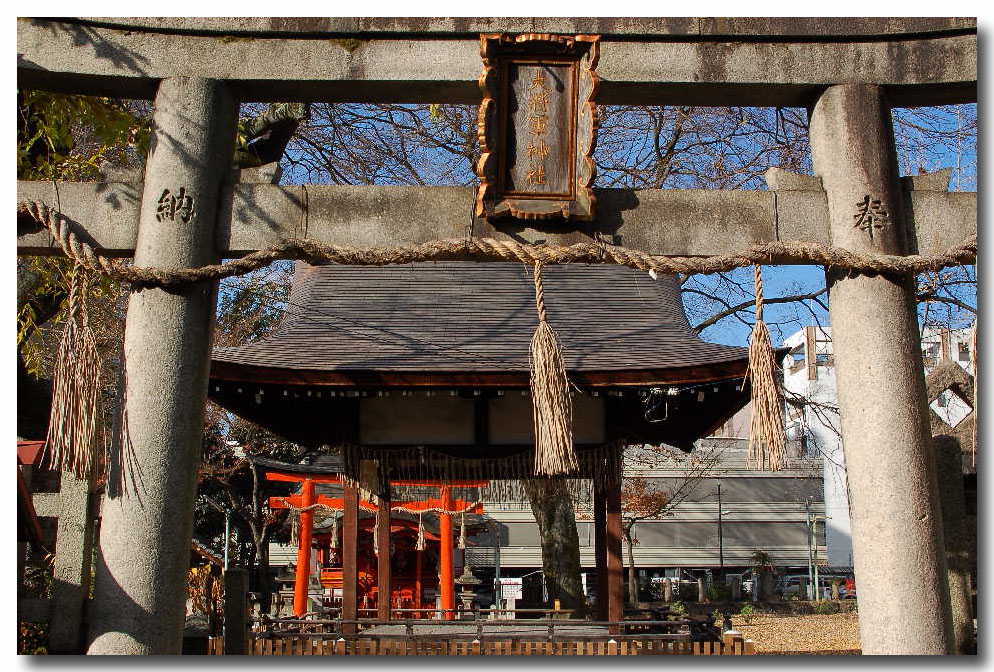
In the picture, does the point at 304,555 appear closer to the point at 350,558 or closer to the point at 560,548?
the point at 560,548

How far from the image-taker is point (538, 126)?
4.28 metres

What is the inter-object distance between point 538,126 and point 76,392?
2425 mm

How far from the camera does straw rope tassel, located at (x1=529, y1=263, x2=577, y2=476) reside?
405cm

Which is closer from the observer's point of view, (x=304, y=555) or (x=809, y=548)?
(x=304, y=555)

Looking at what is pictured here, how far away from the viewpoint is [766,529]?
101 ft

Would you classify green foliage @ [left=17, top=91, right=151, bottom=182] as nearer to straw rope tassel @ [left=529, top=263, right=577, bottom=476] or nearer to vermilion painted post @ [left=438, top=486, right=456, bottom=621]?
straw rope tassel @ [left=529, top=263, right=577, bottom=476]

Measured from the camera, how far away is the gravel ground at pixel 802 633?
13.4m

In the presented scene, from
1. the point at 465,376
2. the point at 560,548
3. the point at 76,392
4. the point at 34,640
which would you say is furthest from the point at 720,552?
the point at 76,392

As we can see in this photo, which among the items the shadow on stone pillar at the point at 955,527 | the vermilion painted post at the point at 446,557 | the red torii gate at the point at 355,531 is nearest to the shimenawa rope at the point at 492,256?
the shadow on stone pillar at the point at 955,527

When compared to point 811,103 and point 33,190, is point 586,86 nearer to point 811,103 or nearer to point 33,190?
point 811,103

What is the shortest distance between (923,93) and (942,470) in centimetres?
313

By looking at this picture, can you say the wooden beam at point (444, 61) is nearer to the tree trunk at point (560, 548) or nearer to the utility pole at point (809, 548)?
the tree trunk at point (560, 548)

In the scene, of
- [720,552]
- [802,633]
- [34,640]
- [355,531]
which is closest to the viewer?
[34,640]

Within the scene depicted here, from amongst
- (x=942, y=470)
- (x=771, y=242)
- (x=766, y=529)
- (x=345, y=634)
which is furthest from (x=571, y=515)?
(x=766, y=529)
